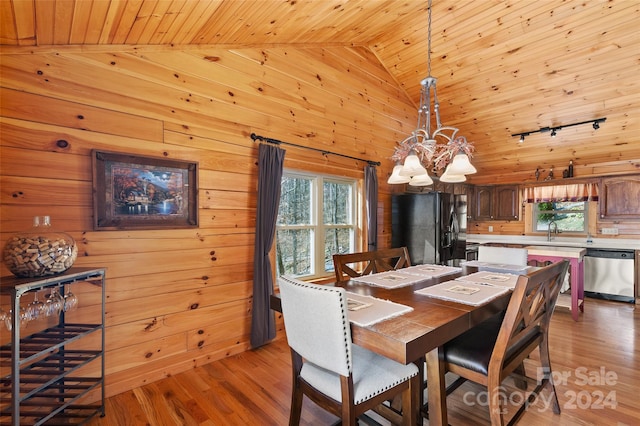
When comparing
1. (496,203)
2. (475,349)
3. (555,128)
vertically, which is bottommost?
(475,349)

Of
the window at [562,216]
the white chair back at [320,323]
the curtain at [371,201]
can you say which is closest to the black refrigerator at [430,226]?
the curtain at [371,201]

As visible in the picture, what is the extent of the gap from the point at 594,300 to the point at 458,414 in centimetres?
414

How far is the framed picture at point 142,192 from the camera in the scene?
85.6 inches

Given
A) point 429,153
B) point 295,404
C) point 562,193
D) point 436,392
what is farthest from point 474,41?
point 295,404

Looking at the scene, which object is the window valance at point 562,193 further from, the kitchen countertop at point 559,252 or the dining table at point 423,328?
the dining table at point 423,328

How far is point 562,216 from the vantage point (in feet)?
17.8

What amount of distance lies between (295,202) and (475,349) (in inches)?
93.0

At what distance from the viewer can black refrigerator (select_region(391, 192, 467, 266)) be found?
4.19m

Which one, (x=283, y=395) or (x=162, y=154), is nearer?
(x=283, y=395)

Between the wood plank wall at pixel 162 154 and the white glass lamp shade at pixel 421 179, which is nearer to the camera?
the wood plank wall at pixel 162 154

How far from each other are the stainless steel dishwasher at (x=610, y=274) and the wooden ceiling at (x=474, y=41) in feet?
4.44

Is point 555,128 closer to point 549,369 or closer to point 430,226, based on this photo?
point 430,226

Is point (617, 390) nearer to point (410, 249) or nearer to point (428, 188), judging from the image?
point (410, 249)

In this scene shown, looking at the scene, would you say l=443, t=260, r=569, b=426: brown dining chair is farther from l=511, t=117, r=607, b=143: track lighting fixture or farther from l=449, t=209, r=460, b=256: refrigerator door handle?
l=511, t=117, r=607, b=143: track lighting fixture
